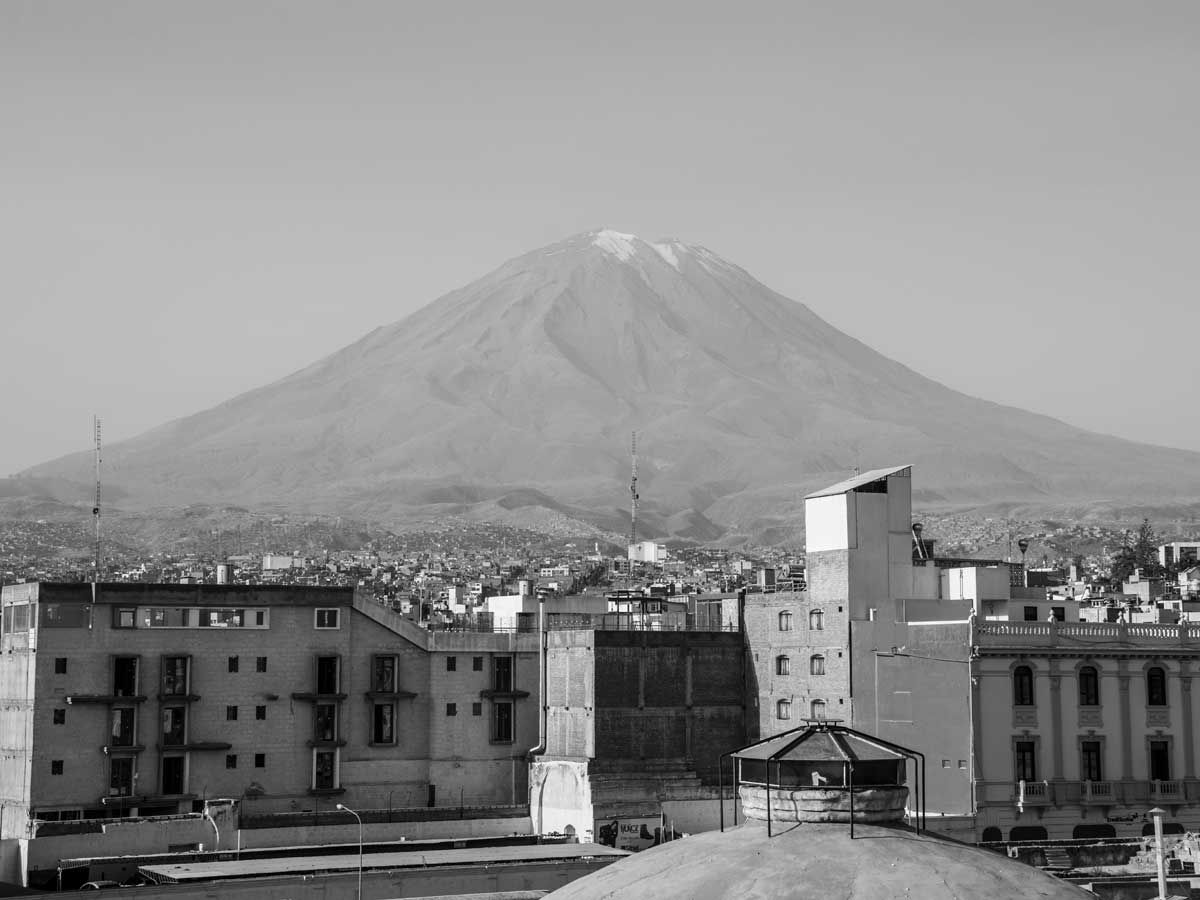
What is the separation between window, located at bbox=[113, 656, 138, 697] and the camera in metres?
78.7

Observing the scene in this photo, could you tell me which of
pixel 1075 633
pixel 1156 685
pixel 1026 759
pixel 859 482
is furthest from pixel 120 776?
pixel 1156 685

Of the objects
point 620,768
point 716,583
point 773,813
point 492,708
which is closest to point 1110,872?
point 620,768

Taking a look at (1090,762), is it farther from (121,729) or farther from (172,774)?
(121,729)

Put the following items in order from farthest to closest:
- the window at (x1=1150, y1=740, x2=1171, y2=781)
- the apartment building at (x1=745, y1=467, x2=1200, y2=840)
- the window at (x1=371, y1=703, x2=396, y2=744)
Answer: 1. the window at (x1=371, y1=703, x2=396, y2=744)
2. the window at (x1=1150, y1=740, x2=1171, y2=781)
3. the apartment building at (x1=745, y1=467, x2=1200, y2=840)

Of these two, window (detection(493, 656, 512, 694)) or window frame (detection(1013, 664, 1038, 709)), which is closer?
window frame (detection(1013, 664, 1038, 709))

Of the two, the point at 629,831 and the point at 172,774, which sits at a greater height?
the point at 172,774

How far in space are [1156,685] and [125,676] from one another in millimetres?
40237

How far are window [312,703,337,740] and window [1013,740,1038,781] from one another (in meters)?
27.3

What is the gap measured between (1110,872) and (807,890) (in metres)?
41.8

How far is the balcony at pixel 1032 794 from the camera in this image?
76188mm

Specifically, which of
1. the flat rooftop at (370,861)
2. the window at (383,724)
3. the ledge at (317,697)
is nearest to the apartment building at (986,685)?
the flat rooftop at (370,861)

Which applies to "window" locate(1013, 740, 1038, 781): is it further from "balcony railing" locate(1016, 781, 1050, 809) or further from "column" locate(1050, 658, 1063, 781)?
"column" locate(1050, 658, 1063, 781)

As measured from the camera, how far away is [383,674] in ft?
277

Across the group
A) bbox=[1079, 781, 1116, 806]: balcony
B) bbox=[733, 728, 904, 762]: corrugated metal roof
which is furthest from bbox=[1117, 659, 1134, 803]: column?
bbox=[733, 728, 904, 762]: corrugated metal roof
